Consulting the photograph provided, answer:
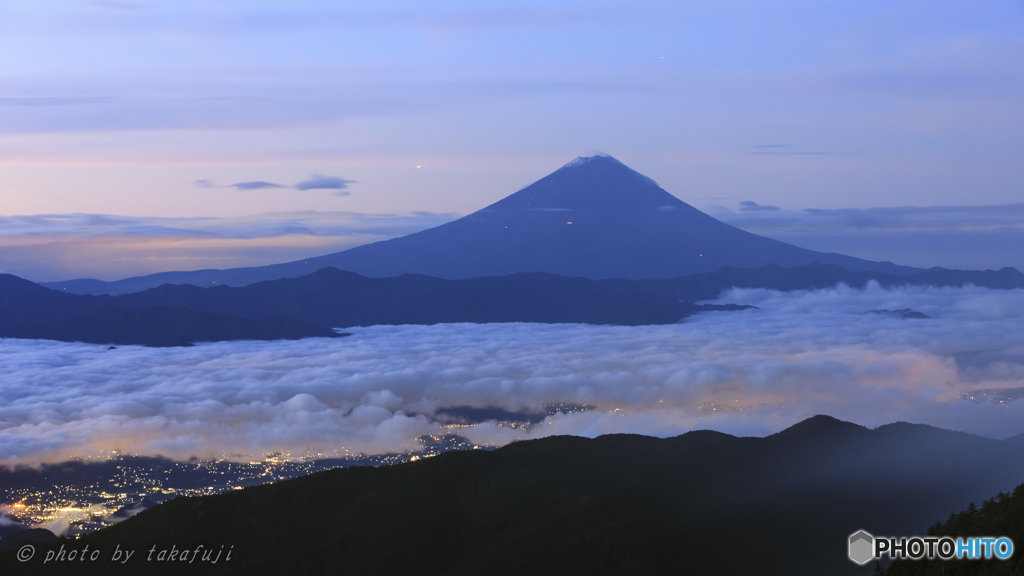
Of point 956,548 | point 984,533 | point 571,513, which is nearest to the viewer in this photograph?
point 956,548

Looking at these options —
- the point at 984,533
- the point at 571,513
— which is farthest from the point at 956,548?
the point at 571,513

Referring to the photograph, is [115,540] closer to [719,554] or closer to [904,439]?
[719,554]

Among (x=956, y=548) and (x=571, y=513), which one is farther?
(x=571, y=513)

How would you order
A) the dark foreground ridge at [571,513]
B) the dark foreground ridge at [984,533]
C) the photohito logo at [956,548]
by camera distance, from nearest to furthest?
1. the dark foreground ridge at [984,533]
2. the photohito logo at [956,548]
3. the dark foreground ridge at [571,513]

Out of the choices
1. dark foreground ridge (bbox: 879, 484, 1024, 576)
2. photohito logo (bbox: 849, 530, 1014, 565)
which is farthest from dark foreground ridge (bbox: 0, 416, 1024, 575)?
photohito logo (bbox: 849, 530, 1014, 565)

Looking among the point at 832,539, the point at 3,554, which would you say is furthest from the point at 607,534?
the point at 3,554

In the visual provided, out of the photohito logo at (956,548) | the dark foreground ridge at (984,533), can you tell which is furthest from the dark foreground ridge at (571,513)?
the photohito logo at (956,548)

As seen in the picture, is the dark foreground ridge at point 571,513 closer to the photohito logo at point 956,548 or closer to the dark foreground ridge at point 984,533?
the dark foreground ridge at point 984,533

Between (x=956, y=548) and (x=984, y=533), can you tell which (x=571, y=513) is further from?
(x=956, y=548)
